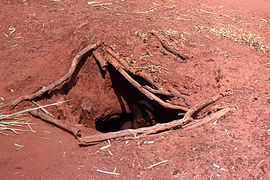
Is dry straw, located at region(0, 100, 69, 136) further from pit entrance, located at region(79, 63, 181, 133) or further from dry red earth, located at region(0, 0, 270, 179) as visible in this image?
pit entrance, located at region(79, 63, 181, 133)

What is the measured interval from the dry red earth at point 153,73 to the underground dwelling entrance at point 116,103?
8 cm

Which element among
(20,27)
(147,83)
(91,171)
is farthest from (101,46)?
(91,171)

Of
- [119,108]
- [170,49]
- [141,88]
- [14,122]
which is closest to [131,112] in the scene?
[119,108]

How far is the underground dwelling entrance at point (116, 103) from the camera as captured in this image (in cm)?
316

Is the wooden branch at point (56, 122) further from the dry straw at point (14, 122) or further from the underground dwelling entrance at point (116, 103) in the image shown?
the dry straw at point (14, 122)

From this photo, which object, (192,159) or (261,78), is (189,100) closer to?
(261,78)

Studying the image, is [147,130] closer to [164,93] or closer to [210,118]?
[210,118]

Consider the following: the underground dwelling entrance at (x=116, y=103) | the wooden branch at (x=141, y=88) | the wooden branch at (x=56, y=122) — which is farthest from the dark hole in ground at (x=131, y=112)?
the wooden branch at (x=56, y=122)

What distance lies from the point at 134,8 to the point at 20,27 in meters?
2.03

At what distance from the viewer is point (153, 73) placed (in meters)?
4.03

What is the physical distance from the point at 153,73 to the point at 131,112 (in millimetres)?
1748

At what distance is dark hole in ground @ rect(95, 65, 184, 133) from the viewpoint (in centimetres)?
496

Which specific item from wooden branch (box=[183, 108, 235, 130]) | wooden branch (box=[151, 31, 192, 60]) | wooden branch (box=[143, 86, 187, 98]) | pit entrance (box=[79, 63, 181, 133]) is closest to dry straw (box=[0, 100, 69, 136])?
pit entrance (box=[79, 63, 181, 133])

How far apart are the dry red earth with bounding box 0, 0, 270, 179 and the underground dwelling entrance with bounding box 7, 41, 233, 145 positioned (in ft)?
0.28
